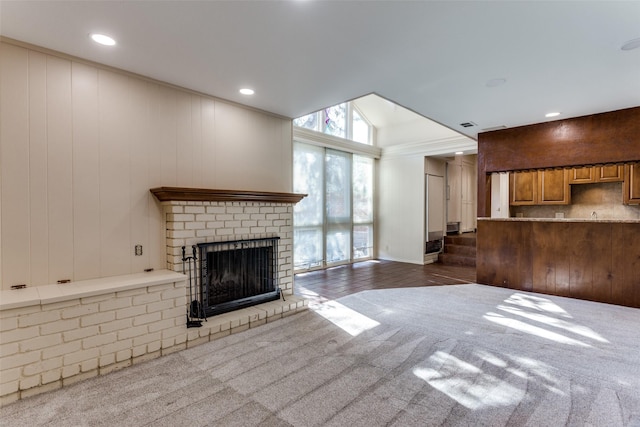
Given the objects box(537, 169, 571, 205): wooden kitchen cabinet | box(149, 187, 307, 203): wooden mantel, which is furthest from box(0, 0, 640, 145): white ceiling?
box(537, 169, 571, 205): wooden kitchen cabinet

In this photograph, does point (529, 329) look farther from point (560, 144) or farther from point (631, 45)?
point (560, 144)

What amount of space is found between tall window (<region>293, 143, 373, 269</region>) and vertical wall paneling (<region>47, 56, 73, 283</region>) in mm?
3628

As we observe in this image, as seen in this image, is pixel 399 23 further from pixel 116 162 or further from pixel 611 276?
pixel 611 276

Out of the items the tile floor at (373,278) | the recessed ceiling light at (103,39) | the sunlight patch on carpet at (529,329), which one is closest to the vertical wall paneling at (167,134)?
the recessed ceiling light at (103,39)

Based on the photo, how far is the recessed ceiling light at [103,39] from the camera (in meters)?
2.33

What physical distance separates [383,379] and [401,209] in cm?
544

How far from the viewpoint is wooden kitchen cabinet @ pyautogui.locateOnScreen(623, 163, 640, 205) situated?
15.7ft

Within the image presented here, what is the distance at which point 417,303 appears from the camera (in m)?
4.08

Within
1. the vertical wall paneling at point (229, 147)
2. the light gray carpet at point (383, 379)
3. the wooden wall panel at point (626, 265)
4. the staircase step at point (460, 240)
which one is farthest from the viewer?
the staircase step at point (460, 240)

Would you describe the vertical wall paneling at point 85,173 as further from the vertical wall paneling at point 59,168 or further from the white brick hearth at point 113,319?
the white brick hearth at point 113,319

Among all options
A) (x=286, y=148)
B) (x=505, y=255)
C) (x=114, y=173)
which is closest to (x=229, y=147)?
(x=286, y=148)

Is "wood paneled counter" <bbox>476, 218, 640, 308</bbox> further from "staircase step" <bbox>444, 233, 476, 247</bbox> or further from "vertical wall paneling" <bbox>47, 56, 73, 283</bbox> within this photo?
→ "vertical wall paneling" <bbox>47, 56, 73, 283</bbox>

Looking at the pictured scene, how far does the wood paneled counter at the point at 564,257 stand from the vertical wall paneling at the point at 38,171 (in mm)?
5453

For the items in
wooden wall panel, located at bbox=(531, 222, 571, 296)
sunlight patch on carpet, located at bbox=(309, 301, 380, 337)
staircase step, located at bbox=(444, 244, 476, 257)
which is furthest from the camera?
staircase step, located at bbox=(444, 244, 476, 257)
